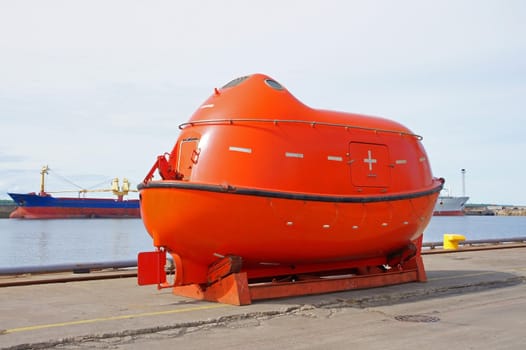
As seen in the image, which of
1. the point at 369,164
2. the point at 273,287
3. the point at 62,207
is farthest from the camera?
the point at 62,207

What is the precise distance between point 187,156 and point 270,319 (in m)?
2.51

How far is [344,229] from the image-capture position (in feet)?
26.1

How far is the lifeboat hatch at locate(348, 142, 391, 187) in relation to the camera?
8.16 meters

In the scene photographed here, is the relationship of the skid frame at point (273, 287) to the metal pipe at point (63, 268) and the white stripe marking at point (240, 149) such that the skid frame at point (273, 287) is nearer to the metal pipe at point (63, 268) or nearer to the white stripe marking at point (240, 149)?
the white stripe marking at point (240, 149)

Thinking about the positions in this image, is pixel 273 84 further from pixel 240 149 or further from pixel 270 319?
pixel 270 319

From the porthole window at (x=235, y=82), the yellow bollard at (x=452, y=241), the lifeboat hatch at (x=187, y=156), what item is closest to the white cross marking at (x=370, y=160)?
the porthole window at (x=235, y=82)

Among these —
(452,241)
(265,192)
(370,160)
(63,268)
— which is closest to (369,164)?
(370,160)

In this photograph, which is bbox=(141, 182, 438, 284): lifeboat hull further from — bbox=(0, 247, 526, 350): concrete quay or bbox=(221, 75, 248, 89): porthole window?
bbox=(221, 75, 248, 89): porthole window

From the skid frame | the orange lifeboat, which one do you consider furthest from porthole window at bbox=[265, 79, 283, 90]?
the skid frame

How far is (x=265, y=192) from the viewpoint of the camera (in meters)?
7.08

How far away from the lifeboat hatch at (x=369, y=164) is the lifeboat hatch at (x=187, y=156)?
2.28 meters

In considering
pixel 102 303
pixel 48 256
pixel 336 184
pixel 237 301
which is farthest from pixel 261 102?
pixel 48 256

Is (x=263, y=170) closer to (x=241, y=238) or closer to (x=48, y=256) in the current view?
(x=241, y=238)

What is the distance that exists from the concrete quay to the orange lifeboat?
24.6 inches
